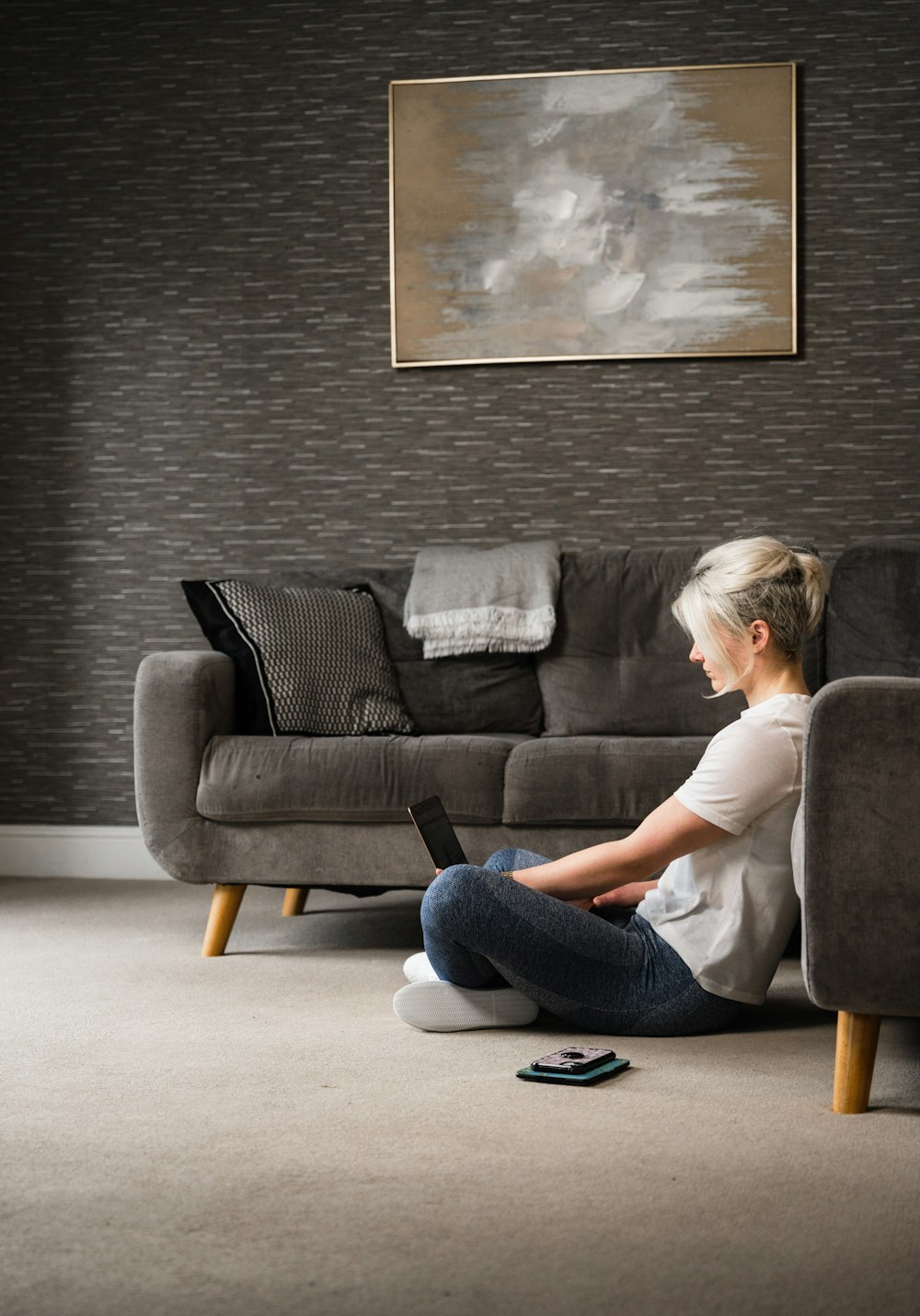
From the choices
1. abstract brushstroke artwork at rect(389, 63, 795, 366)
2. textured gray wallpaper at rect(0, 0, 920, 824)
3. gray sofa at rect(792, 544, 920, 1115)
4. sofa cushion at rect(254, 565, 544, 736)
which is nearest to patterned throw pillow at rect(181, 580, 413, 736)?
sofa cushion at rect(254, 565, 544, 736)

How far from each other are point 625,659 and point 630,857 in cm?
132

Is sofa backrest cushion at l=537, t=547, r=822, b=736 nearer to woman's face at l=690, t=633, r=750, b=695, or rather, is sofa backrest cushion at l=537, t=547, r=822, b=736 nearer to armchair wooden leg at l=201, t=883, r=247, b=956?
armchair wooden leg at l=201, t=883, r=247, b=956

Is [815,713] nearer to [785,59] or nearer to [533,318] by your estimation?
[533,318]

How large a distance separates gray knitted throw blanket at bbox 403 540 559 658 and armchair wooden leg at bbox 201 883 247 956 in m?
0.79

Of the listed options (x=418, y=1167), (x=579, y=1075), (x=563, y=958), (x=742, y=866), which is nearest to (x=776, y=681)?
(x=742, y=866)

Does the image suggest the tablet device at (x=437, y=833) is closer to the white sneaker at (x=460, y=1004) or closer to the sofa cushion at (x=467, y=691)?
the white sneaker at (x=460, y=1004)

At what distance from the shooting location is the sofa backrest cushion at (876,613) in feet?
9.76

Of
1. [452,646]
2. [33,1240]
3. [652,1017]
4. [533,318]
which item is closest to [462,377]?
[533,318]

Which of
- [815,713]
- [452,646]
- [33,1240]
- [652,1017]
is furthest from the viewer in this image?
[452,646]

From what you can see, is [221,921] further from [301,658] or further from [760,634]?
[760,634]

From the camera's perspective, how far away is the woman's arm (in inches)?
74.2

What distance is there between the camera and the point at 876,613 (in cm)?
302

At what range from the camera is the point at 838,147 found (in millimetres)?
3607

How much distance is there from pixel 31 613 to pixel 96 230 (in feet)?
3.72
